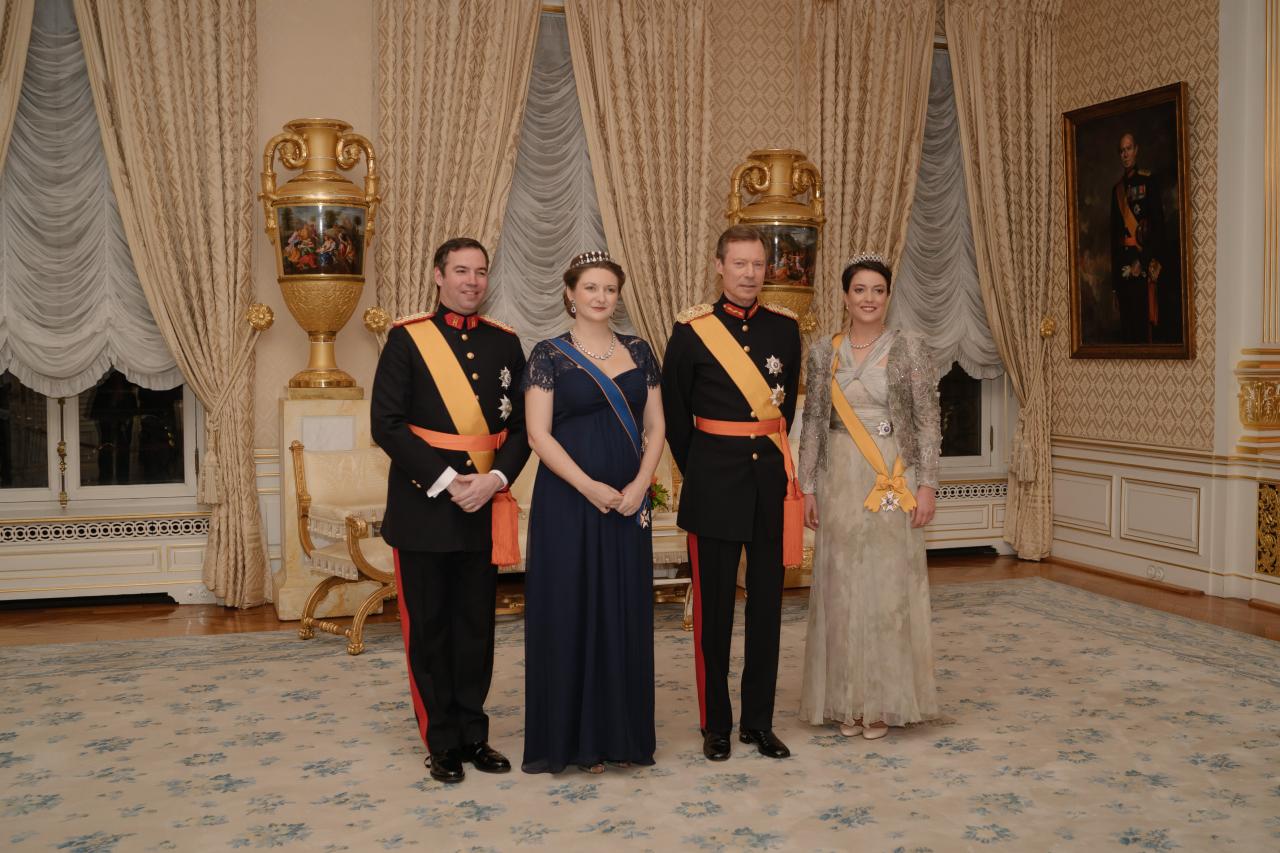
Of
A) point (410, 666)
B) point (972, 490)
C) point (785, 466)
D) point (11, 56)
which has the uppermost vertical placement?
point (11, 56)

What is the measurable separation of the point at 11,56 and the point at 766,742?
16.2 feet

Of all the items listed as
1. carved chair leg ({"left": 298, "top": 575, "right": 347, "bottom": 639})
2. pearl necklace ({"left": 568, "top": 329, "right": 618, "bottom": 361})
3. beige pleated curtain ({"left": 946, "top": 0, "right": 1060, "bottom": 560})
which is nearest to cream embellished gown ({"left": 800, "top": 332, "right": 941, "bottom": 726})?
pearl necklace ({"left": 568, "top": 329, "right": 618, "bottom": 361})

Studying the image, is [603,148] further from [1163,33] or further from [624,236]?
[1163,33]

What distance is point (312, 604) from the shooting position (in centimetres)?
550

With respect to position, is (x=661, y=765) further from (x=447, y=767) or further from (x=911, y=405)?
(x=911, y=405)

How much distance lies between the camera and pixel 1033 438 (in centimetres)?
761

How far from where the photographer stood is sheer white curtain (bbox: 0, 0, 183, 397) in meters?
6.03

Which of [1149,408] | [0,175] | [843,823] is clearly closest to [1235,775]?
[843,823]

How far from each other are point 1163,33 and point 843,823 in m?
5.38

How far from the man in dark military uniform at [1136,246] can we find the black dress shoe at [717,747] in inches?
173

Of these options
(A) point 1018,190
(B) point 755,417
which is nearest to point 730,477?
(B) point 755,417

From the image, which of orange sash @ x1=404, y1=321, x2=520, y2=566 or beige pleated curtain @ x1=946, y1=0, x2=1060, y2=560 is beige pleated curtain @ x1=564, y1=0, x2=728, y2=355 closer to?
beige pleated curtain @ x1=946, y1=0, x2=1060, y2=560

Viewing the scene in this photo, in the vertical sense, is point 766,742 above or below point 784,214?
below

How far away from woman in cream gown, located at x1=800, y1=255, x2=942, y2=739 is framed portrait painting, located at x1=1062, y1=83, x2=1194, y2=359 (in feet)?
11.5
